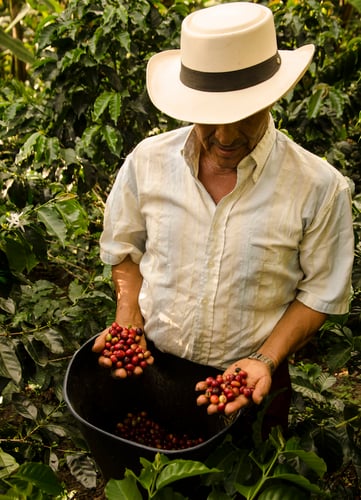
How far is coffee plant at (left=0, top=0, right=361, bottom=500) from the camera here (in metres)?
1.57

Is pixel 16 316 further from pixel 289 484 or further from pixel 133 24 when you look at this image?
pixel 133 24

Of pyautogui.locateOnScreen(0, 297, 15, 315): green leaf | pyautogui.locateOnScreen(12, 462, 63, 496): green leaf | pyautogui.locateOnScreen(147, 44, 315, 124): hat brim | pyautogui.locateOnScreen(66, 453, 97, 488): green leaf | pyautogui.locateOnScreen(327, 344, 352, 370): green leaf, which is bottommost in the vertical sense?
pyautogui.locateOnScreen(66, 453, 97, 488): green leaf

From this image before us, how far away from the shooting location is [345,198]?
5.55 feet

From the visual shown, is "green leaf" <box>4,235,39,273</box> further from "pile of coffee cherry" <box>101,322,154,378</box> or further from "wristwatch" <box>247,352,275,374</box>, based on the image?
"wristwatch" <box>247,352,275,374</box>

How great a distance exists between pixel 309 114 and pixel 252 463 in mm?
1926

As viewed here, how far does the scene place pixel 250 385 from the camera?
5.53 feet

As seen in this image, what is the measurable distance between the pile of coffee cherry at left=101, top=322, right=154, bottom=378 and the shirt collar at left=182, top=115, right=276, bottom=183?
1.62ft

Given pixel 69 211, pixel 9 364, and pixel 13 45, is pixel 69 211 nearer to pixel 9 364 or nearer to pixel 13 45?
pixel 9 364

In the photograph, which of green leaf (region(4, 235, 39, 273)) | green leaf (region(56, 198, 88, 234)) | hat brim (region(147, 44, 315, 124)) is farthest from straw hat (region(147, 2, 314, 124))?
green leaf (region(4, 235, 39, 273))

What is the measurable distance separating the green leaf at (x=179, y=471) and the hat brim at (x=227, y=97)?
77 cm

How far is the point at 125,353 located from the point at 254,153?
647mm

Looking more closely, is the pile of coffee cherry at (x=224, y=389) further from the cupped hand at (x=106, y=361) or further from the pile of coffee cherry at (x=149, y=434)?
the pile of coffee cherry at (x=149, y=434)

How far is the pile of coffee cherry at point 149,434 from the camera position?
197 cm

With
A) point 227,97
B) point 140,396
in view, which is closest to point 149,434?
point 140,396
